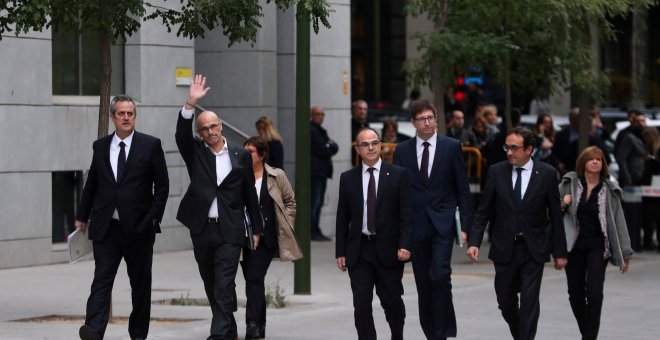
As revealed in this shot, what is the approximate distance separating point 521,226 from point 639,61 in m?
41.2

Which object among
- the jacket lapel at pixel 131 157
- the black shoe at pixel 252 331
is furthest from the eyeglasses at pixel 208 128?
the black shoe at pixel 252 331

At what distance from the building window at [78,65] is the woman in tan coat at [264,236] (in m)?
7.13

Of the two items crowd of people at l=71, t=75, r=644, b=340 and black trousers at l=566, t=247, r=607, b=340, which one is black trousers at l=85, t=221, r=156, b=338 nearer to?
crowd of people at l=71, t=75, r=644, b=340

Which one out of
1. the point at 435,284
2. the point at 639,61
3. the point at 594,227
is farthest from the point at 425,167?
the point at 639,61

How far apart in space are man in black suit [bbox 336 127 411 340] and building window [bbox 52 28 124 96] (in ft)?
28.6

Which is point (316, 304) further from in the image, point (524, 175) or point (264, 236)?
point (524, 175)

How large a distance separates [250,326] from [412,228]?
1.75 metres

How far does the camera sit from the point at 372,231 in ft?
35.7

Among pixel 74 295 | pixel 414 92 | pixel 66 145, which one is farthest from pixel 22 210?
pixel 414 92

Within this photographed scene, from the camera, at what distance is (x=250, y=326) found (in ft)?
39.5

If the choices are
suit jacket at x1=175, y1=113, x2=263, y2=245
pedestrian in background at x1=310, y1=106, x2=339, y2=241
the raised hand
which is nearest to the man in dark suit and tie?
suit jacket at x1=175, y1=113, x2=263, y2=245

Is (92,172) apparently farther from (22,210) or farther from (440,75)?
(440,75)

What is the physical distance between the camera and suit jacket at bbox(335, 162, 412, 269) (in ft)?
35.7

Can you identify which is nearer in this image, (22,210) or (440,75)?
Result: (22,210)
